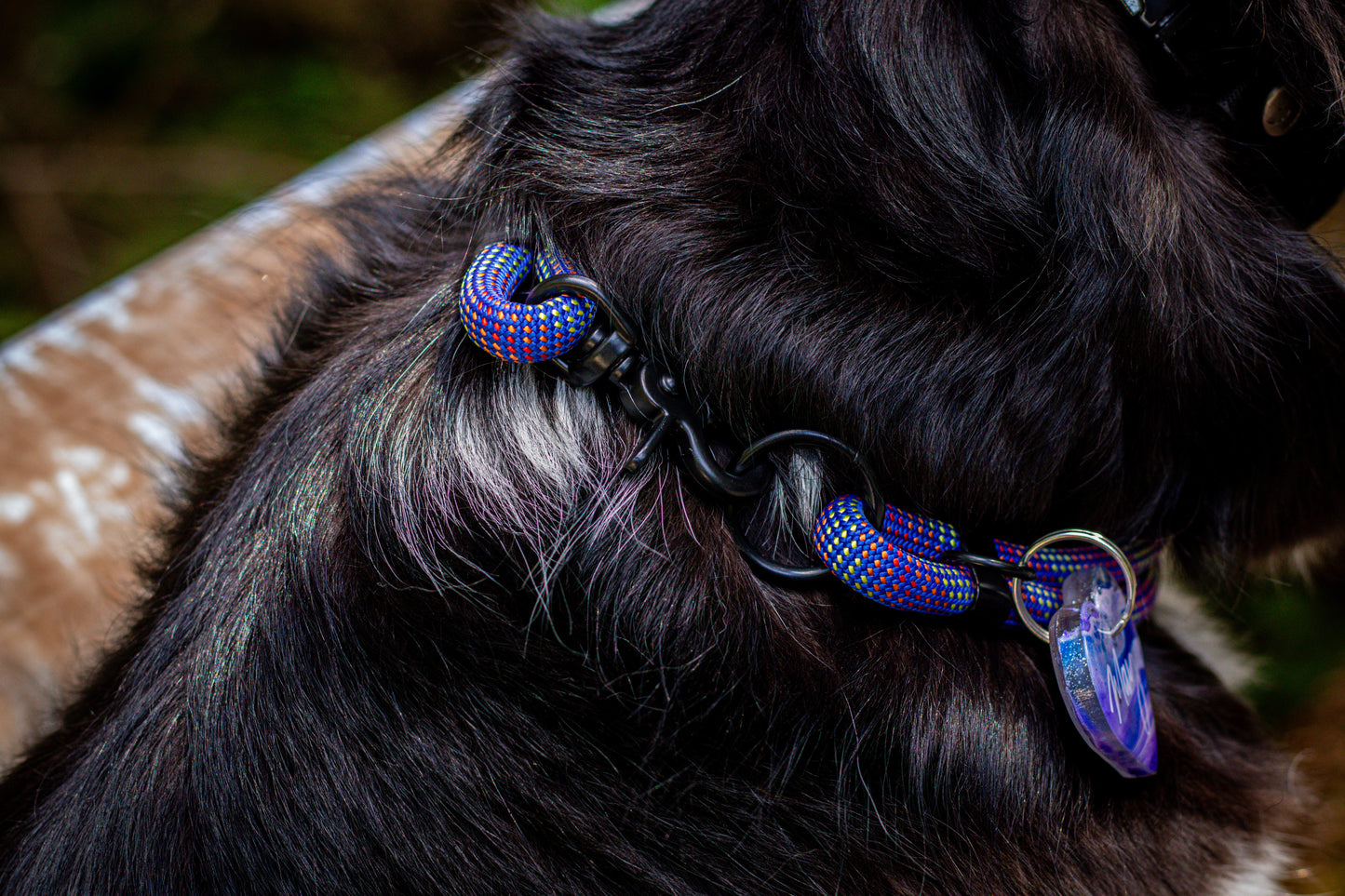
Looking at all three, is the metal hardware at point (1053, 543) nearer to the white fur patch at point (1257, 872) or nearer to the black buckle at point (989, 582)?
the black buckle at point (989, 582)

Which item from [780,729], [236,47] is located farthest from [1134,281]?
[236,47]

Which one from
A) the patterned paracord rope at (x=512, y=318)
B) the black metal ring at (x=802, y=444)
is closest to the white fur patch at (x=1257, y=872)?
the black metal ring at (x=802, y=444)

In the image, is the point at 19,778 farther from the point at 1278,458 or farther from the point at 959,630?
the point at 1278,458

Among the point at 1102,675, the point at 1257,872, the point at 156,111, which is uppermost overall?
the point at 1102,675

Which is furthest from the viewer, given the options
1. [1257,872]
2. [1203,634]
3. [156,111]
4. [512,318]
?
[156,111]

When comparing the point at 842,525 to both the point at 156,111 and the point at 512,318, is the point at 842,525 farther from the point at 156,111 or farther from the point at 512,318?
the point at 156,111

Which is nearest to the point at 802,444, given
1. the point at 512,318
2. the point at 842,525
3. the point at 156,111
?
the point at 842,525

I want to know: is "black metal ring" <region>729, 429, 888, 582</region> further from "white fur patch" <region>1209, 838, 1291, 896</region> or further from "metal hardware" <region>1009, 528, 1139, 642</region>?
"white fur patch" <region>1209, 838, 1291, 896</region>
